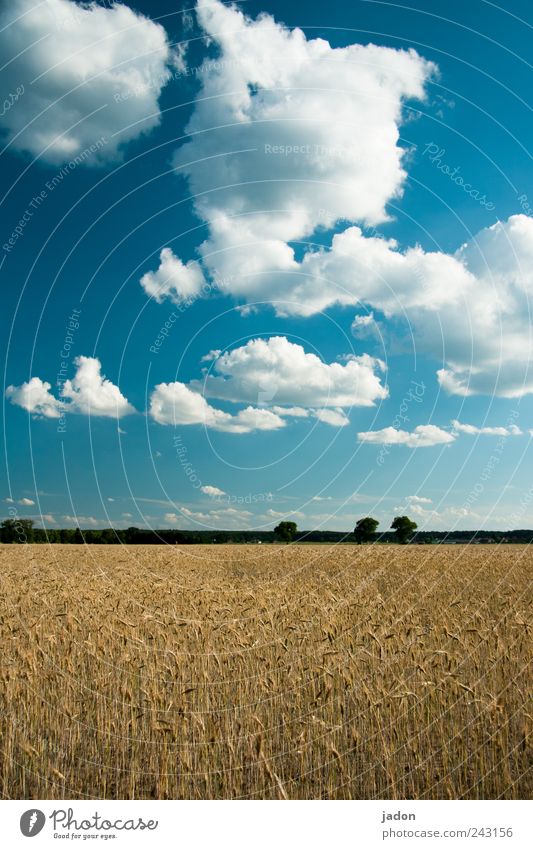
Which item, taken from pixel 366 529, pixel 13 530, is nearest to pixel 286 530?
pixel 366 529

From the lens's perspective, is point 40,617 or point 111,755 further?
point 40,617

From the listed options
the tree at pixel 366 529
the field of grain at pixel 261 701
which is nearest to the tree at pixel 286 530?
the tree at pixel 366 529

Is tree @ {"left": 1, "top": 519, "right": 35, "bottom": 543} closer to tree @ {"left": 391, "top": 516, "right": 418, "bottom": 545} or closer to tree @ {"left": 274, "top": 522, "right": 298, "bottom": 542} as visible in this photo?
tree @ {"left": 274, "top": 522, "right": 298, "bottom": 542}

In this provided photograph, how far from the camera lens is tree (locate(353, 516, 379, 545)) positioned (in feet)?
505

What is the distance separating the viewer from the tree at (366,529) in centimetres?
15396

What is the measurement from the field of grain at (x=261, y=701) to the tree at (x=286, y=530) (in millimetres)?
132733

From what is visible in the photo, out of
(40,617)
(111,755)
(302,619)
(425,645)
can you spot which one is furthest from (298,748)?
(40,617)

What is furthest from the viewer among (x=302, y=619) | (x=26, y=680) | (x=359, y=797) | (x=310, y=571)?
(x=310, y=571)

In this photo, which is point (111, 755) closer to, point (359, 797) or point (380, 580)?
point (359, 797)

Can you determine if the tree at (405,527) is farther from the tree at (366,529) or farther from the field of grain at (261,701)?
the field of grain at (261,701)

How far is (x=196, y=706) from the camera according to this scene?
9047mm

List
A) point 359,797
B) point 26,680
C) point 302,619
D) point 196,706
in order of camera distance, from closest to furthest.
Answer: point 359,797 → point 196,706 → point 26,680 → point 302,619

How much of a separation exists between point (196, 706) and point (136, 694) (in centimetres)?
108
